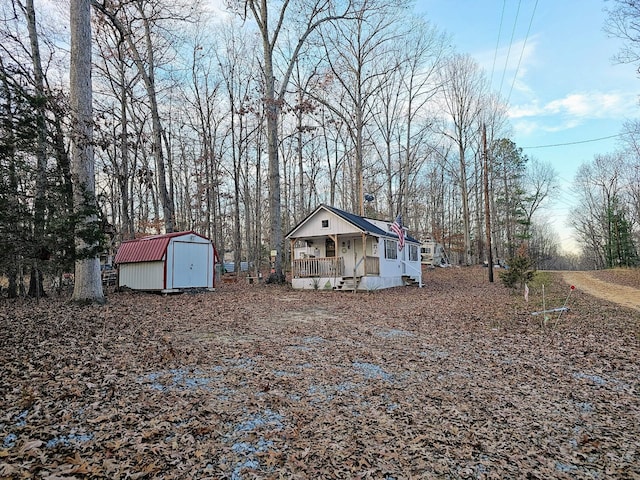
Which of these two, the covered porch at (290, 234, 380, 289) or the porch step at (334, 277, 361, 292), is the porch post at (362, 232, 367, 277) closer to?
the covered porch at (290, 234, 380, 289)

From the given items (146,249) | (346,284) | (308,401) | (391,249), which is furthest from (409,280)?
(308,401)

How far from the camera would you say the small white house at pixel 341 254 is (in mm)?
17234

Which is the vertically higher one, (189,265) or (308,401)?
(189,265)

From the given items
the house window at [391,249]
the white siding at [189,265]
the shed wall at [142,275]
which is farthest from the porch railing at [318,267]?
the shed wall at [142,275]

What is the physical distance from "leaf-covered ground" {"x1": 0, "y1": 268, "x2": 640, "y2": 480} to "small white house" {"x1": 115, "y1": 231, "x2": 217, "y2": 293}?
21.8 feet

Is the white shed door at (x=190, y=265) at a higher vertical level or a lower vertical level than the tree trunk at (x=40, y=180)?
lower

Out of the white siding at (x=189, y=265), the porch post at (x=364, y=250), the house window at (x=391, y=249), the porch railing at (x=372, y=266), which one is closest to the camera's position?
the white siding at (x=189, y=265)

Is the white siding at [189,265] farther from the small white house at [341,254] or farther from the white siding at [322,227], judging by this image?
the white siding at [322,227]

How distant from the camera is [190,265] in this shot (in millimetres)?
15609

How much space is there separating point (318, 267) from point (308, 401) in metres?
13.7

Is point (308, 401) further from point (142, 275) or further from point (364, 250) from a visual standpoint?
point (142, 275)

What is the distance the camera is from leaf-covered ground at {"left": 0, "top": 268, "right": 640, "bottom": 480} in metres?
2.88

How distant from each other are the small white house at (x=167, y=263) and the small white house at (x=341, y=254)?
4.38 metres

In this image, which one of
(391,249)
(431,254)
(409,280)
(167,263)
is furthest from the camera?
(431,254)
